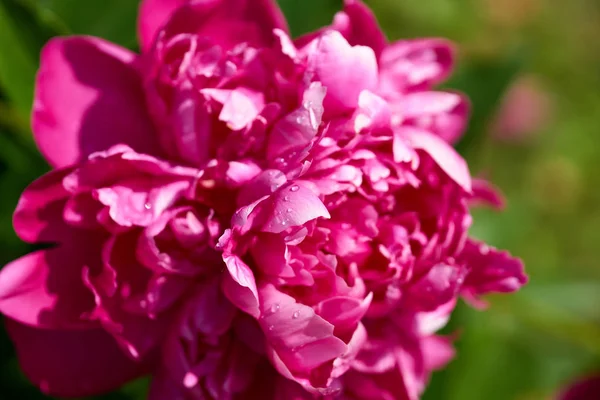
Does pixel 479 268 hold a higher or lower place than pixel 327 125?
lower

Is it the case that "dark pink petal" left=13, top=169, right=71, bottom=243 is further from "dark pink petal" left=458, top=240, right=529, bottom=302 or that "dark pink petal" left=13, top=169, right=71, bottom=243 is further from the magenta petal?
"dark pink petal" left=458, top=240, right=529, bottom=302

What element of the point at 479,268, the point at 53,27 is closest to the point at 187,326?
the point at 479,268

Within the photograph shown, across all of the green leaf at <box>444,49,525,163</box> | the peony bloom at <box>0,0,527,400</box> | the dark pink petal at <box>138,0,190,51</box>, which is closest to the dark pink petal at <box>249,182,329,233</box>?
the peony bloom at <box>0,0,527,400</box>

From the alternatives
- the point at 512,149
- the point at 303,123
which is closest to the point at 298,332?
the point at 303,123

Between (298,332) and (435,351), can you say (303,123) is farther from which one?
(435,351)

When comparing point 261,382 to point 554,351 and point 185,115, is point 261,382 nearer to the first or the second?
point 185,115

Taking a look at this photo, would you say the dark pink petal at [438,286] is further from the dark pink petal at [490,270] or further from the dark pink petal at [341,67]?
the dark pink petal at [341,67]
